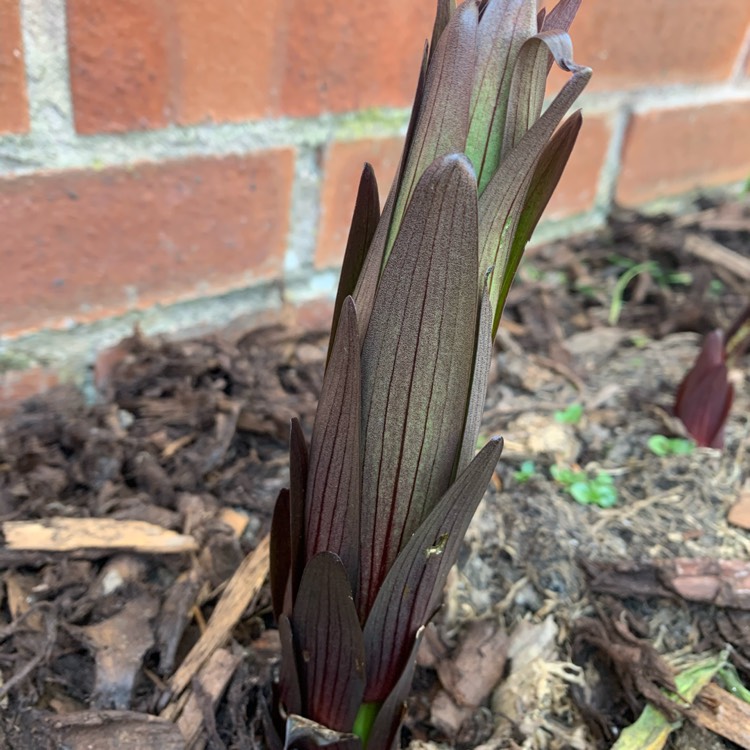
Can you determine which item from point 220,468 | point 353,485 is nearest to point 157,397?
point 220,468

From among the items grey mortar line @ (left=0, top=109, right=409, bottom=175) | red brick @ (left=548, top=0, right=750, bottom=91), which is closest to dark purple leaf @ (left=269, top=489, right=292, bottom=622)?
grey mortar line @ (left=0, top=109, right=409, bottom=175)

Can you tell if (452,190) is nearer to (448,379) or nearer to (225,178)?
(448,379)

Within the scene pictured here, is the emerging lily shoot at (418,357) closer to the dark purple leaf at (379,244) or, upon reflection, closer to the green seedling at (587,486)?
the dark purple leaf at (379,244)

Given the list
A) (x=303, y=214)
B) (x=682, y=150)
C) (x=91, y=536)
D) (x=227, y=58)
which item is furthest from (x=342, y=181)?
(x=682, y=150)

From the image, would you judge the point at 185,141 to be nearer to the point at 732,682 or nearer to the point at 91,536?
the point at 91,536

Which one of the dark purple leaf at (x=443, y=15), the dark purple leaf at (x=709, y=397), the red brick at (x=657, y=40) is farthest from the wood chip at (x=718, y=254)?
the dark purple leaf at (x=443, y=15)

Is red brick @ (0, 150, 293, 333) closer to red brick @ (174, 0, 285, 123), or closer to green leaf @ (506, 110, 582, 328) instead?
red brick @ (174, 0, 285, 123)

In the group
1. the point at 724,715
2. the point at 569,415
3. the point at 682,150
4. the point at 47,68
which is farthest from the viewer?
the point at 682,150
